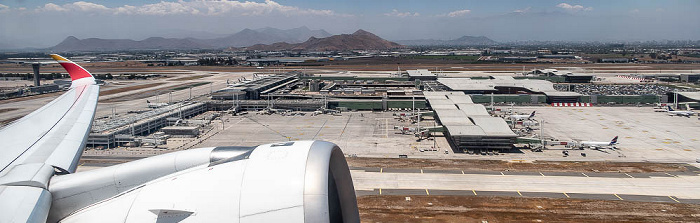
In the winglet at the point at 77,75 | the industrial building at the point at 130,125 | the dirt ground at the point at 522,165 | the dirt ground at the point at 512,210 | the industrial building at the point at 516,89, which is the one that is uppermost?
the winglet at the point at 77,75

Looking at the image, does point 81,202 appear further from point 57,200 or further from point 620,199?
point 620,199

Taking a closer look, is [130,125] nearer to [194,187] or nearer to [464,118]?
[464,118]

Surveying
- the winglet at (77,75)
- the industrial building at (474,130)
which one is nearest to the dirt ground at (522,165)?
the industrial building at (474,130)

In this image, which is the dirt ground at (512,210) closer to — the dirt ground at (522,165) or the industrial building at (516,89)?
the dirt ground at (522,165)

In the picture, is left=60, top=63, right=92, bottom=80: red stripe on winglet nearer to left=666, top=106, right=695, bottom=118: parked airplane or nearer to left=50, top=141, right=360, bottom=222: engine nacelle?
left=50, top=141, right=360, bottom=222: engine nacelle

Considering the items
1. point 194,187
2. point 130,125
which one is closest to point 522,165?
point 194,187

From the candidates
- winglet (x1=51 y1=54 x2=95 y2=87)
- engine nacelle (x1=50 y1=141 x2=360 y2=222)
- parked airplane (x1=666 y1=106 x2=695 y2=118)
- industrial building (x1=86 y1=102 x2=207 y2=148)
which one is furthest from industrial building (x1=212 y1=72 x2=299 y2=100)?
parked airplane (x1=666 y1=106 x2=695 y2=118)

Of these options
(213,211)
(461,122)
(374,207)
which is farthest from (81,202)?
(461,122)
